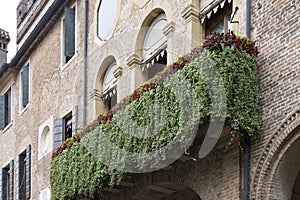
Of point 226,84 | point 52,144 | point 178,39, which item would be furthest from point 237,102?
point 52,144

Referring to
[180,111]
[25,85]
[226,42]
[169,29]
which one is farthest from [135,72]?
[25,85]

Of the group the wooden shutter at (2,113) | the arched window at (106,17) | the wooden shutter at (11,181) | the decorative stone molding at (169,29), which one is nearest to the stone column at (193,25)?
the decorative stone molding at (169,29)

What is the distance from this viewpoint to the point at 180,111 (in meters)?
11.2

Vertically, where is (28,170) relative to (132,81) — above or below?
below

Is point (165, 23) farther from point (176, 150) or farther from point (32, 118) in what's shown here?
point (32, 118)

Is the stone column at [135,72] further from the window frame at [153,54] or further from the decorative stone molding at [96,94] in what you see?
the decorative stone molding at [96,94]

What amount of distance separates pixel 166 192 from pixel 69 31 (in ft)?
22.8

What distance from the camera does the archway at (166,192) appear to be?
13.5 m

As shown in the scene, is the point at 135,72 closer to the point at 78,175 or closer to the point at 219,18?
the point at 78,175

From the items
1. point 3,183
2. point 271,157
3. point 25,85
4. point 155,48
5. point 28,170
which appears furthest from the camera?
point 3,183

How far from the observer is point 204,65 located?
10.9 m

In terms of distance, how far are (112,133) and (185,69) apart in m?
2.61

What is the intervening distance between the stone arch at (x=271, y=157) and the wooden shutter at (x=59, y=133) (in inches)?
346

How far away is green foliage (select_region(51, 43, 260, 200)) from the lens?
35.2 feet
